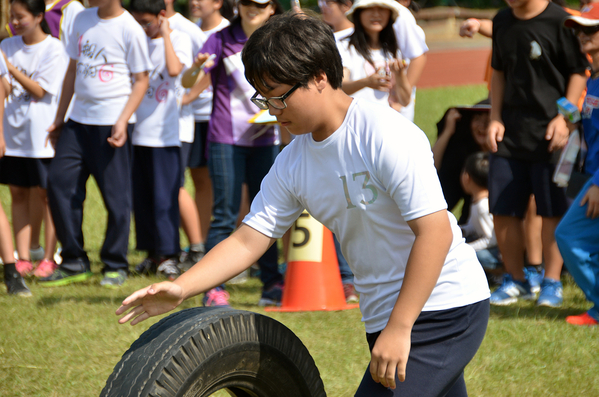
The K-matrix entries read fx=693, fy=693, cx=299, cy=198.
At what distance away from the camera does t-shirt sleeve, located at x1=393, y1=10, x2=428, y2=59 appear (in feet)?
17.0

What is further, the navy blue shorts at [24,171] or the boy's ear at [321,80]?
the navy blue shorts at [24,171]

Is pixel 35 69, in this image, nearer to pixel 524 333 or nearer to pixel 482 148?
pixel 482 148

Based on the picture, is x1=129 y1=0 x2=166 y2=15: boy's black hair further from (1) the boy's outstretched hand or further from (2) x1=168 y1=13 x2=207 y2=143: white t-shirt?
(1) the boy's outstretched hand

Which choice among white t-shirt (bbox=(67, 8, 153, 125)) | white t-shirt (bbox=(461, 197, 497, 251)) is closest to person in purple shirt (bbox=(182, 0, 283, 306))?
white t-shirt (bbox=(67, 8, 153, 125))

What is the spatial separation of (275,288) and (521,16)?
2551 millimetres

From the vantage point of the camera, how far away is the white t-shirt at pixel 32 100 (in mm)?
5738

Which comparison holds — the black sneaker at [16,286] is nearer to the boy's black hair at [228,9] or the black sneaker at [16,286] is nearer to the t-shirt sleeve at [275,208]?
the t-shirt sleeve at [275,208]

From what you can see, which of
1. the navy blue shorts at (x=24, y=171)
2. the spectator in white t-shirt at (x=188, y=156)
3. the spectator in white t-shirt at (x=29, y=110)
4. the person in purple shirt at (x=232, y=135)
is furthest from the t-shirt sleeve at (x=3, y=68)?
the person in purple shirt at (x=232, y=135)

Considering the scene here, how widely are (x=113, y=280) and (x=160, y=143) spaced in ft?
3.80

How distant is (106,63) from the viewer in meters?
5.32

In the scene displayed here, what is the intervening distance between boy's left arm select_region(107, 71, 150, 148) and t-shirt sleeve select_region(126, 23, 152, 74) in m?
0.05

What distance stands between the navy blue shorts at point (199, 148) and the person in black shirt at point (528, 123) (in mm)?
2654

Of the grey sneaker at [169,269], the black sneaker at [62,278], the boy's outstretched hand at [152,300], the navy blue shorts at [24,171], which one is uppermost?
the boy's outstretched hand at [152,300]

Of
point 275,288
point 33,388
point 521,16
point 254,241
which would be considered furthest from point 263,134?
point 254,241
